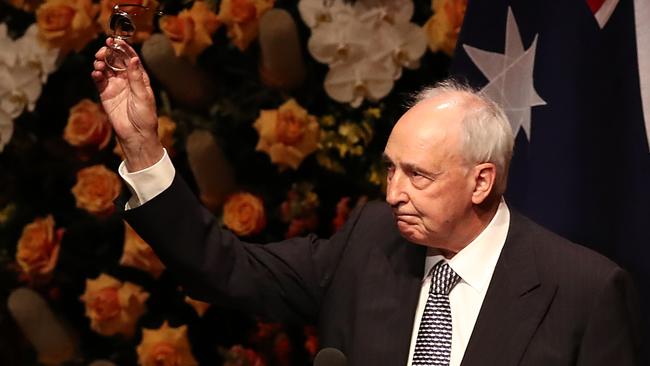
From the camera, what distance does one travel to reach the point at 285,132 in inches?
131

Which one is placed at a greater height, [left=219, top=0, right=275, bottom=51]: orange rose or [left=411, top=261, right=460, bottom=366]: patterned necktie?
[left=219, top=0, right=275, bottom=51]: orange rose

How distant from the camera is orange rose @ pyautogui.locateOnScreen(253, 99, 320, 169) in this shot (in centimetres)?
332

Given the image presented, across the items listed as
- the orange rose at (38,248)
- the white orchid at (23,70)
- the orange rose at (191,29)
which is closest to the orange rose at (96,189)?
the orange rose at (38,248)

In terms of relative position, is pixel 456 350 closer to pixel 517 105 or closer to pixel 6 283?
pixel 517 105

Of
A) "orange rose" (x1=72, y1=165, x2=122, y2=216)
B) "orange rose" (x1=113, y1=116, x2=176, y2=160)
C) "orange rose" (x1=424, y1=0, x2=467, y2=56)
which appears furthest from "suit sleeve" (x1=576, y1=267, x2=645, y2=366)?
"orange rose" (x1=72, y1=165, x2=122, y2=216)

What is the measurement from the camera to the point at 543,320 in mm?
2361

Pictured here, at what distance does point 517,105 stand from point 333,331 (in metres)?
0.85

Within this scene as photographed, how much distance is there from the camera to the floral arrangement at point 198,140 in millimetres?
3361

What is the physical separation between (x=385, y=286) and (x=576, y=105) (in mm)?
757

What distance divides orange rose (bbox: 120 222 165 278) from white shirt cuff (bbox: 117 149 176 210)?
0.99m

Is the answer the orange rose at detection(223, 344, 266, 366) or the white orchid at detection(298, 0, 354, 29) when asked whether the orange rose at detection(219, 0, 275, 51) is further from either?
the orange rose at detection(223, 344, 266, 366)

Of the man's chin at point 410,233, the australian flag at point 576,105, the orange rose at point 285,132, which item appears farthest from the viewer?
the orange rose at point 285,132

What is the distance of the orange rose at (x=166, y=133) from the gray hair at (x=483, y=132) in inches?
42.1

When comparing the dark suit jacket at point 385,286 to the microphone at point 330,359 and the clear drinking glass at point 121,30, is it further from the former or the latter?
the microphone at point 330,359
